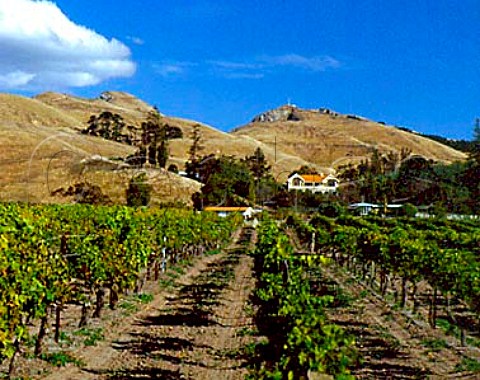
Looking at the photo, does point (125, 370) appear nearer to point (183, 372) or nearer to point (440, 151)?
point (183, 372)

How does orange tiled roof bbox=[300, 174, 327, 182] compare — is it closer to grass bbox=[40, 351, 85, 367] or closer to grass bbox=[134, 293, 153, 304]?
grass bbox=[134, 293, 153, 304]

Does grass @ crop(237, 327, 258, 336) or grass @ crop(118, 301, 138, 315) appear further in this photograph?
grass @ crop(118, 301, 138, 315)

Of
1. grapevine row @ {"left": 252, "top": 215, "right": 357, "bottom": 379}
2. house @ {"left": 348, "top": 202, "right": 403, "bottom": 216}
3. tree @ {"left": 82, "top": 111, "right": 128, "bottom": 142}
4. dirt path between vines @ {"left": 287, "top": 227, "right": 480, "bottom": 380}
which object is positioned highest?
tree @ {"left": 82, "top": 111, "right": 128, "bottom": 142}

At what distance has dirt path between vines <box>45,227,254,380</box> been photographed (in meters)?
11.4

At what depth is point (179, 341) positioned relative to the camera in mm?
14133

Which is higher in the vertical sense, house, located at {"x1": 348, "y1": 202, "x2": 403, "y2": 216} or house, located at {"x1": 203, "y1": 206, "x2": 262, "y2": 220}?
house, located at {"x1": 348, "y1": 202, "x2": 403, "y2": 216}

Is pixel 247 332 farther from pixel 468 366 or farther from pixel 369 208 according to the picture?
pixel 369 208

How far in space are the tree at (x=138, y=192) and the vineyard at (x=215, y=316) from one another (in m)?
43.8

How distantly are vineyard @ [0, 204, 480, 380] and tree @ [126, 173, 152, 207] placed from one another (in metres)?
43.8

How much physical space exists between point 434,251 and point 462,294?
3490 millimetres

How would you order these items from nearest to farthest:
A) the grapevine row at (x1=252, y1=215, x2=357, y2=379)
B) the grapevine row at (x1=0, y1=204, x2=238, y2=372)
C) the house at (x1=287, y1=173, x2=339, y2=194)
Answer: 1. the grapevine row at (x1=252, y1=215, x2=357, y2=379)
2. the grapevine row at (x1=0, y1=204, x2=238, y2=372)
3. the house at (x1=287, y1=173, x2=339, y2=194)

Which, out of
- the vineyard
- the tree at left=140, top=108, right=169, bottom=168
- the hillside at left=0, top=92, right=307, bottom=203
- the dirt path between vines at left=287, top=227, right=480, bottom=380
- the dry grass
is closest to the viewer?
the vineyard

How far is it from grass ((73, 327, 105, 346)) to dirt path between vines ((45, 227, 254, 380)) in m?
0.16

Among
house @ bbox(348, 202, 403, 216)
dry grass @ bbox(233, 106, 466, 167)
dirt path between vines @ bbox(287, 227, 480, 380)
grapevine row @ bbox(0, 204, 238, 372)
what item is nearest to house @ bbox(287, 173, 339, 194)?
house @ bbox(348, 202, 403, 216)
